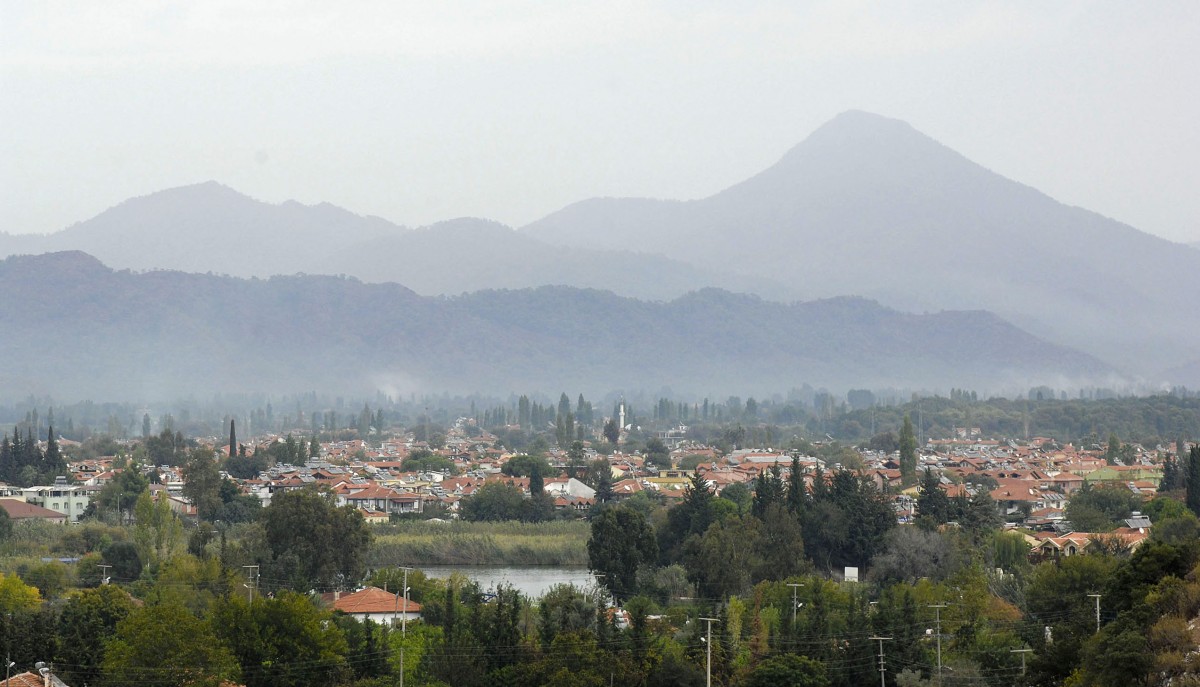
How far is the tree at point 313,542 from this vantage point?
1395 inches

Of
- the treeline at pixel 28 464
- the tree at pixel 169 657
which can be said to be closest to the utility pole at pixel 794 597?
the tree at pixel 169 657

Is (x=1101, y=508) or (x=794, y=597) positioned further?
(x=1101, y=508)

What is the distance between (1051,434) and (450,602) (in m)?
97.0

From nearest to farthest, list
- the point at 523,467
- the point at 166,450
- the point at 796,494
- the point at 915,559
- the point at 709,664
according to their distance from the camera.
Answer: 1. the point at 709,664
2. the point at 915,559
3. the point at 796,494
4. the point at 523,467
5. the point at 166,450

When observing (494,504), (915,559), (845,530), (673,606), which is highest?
(845,530)

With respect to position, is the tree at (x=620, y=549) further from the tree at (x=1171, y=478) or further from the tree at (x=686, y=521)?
the tree at (x=1171, y=478)

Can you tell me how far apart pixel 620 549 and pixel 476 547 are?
1059 cm

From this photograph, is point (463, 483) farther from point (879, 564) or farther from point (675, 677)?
point (675, 677)

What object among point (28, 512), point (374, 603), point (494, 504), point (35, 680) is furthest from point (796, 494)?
point (28, 512)

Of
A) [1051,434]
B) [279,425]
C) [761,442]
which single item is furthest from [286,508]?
[279,425]

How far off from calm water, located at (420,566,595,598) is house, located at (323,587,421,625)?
4738 millimetres

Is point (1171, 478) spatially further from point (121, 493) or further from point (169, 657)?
point (169, 657)

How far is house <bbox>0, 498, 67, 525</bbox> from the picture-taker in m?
49.4

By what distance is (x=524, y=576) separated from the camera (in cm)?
4238
